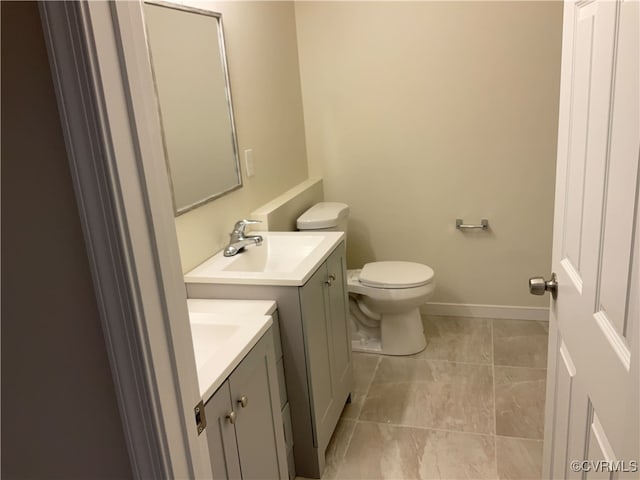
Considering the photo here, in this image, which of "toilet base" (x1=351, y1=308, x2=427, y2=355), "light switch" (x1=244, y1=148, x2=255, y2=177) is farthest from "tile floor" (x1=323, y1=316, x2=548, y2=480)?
"light switch" (x1=244, y1=148, x2=255, y2=177)

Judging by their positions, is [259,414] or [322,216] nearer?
[259,414]

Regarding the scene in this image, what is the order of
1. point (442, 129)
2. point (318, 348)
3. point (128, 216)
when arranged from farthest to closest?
point (442, 129), point (318, 348), point (128, 216)

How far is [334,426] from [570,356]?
1.29 m

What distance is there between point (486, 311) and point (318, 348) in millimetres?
1761

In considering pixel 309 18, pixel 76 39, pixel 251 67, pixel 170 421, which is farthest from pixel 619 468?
pixel 309 18

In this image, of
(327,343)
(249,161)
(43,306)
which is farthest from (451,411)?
(43,306)

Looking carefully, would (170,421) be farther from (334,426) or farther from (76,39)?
(334,426)

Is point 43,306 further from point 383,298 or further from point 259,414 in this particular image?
point 383,298

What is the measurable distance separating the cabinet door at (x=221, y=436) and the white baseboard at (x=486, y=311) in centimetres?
230

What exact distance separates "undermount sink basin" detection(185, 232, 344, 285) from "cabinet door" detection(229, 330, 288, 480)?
25cm

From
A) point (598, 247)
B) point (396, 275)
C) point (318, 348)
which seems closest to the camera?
point (598, 247)

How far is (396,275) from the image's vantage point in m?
2.89

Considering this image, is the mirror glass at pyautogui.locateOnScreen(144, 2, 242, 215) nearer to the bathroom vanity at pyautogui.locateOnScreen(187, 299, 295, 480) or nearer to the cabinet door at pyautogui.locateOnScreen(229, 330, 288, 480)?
the bathroom vanity at pyautogui.locateOnScreen(187, 299, 295, 480)

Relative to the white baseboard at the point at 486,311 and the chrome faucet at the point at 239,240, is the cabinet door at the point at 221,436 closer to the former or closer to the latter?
the chrome faucet at the point at 239,240
